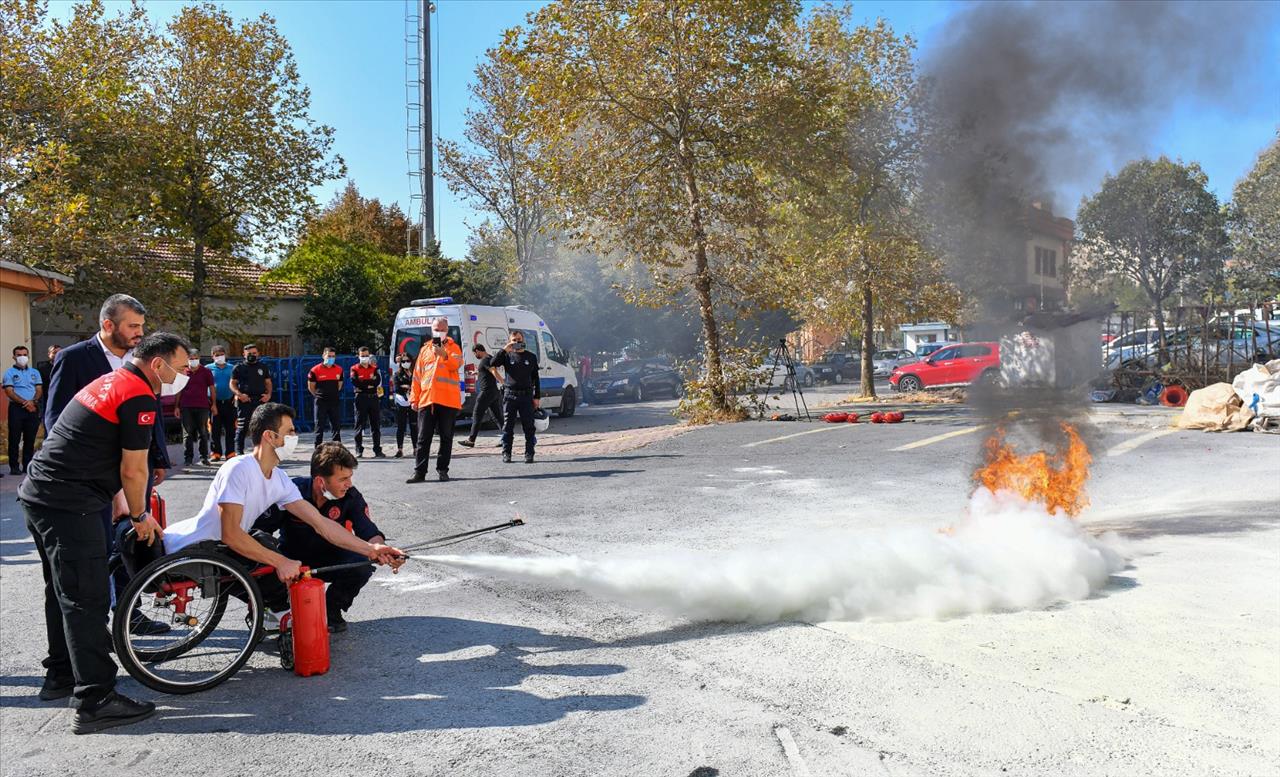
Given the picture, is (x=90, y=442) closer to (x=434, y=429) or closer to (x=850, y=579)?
(x=850, y=579)

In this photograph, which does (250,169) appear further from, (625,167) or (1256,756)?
(1256,756)

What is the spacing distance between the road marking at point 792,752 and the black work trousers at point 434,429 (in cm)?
764

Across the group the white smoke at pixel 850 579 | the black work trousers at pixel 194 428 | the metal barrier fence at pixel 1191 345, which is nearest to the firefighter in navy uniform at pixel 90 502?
the white smoke at pixel 850 579

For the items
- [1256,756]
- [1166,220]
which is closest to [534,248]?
[1166,220]

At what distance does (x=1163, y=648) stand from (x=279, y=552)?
4595 mm

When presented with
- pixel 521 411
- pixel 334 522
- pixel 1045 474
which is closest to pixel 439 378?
pixel 521 411

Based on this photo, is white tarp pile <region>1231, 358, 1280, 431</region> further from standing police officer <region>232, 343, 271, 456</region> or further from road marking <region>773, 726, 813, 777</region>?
standing police officer <region>232, 343, 271, 456</region>

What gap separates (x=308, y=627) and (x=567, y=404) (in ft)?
57.5

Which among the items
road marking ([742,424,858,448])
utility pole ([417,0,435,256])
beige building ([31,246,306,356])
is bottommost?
road marking ([742,424,858,448])

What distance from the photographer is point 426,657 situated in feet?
15.9

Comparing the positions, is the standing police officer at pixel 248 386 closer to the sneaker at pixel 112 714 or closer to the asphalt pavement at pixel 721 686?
the asphalt pavement at pixel 721 686

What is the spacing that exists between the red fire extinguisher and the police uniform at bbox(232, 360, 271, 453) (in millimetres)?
9473

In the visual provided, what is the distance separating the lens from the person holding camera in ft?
40.3

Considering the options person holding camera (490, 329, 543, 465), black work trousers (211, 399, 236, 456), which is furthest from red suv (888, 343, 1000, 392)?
black work trousers (211, 399, 236, 456)
